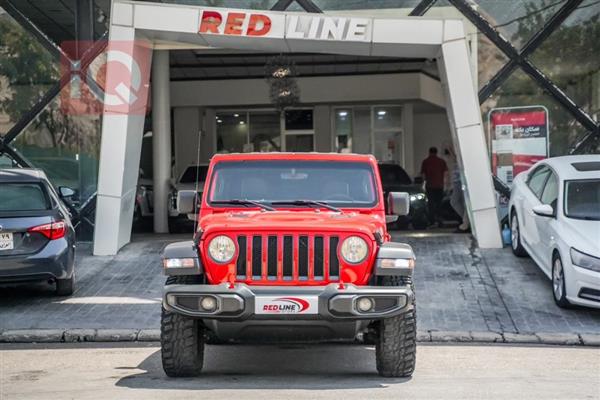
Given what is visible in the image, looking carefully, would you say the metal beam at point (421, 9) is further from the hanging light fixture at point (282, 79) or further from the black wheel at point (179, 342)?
the black wheel at point (179, 342)

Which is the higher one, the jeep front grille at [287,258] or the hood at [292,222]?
the hood at [292,222]

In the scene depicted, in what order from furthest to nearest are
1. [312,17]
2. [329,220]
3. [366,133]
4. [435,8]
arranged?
[366,133] < [435,8] < [312,17] < [329,220]

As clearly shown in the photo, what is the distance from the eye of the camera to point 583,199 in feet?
40.8

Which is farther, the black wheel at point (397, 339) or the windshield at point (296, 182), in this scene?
the windshield at point (296, 182)

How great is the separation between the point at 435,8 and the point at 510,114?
6.94ft

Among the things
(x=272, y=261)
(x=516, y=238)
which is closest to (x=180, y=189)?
(x=516, y=238)

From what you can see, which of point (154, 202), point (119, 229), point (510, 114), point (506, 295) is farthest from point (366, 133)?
point (506, 295)

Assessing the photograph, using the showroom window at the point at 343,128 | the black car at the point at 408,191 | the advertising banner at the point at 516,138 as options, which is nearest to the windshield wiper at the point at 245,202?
the advertising banner at the point at 516,138

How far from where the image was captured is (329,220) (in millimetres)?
8344

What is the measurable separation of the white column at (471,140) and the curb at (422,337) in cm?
498

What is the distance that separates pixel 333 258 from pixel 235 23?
818cm

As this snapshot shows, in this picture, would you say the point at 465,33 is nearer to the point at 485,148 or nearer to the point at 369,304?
the point at 485,148

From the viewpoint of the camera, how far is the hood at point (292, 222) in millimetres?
8070

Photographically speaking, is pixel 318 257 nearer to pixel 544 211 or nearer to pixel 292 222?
pixel 292 222
